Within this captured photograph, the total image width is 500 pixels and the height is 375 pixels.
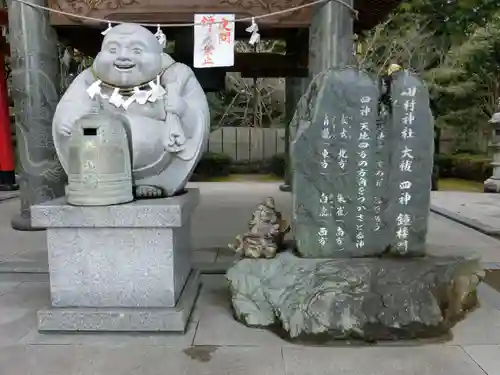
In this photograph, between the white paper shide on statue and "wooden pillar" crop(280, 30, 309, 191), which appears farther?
"wooden pillar" crop(280, 30, 309, 191)

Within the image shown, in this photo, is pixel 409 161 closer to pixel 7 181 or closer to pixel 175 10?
pixel 175 10

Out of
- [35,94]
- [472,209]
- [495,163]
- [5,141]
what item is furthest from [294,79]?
[5,141]

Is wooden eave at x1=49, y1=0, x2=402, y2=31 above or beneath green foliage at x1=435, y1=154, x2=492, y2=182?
above

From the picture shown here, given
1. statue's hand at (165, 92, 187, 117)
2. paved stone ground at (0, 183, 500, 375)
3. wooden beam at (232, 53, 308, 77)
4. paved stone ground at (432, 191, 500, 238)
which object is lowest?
paved stone ground at (432, 191, 500, 238)

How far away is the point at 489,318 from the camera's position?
11.0ft

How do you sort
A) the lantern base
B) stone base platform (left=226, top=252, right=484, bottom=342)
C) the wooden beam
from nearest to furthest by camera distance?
stone base platform (left=226, top=252, right=484, bottom=342) → the wooden beam → the lantern base

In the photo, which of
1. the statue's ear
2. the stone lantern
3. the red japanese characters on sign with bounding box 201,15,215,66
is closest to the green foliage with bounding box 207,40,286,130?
the stone lantern

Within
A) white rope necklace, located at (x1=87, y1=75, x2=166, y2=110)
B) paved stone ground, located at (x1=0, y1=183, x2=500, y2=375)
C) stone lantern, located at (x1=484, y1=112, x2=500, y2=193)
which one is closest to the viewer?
paved stone ground, located at (x1=0, y1=183, x2=500, y2=375)

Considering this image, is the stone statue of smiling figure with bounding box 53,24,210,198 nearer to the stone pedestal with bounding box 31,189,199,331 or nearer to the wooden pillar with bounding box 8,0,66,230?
the stone pedestal with bounding box 31,189,199,331

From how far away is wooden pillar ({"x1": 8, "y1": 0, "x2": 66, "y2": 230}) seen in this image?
5891mm

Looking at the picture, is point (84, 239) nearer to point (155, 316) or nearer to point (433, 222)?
point (155, 316)

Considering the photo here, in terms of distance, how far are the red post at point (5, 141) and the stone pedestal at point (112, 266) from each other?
7.53 m

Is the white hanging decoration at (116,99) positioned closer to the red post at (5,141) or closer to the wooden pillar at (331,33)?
the wooden pillar at (331,33)

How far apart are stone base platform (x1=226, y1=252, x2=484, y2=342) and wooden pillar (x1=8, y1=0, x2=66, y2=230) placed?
12.7ft
